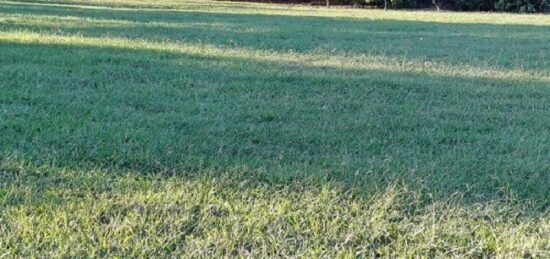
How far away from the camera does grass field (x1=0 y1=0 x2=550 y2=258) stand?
237 cm

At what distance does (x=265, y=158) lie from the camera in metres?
3.28

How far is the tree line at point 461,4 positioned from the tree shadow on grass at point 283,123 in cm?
→ 2313

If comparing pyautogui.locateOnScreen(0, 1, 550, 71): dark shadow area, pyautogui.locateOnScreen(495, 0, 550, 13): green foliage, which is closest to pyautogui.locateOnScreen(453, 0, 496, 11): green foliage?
pyautogui.locateOnScreen(495, 0, 550, 13): green foliage

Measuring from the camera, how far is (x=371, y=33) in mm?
11883

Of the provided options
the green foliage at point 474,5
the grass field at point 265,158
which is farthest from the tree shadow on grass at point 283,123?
the green foliage at point 474,5

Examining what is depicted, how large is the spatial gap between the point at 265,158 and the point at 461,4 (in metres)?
28.1

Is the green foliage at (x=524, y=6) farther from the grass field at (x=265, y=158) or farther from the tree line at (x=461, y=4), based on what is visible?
the grass field at (x=265, y=158)

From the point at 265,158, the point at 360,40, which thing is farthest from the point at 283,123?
the point at 360,40

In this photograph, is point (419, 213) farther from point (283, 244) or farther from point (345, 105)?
point (345, 105)

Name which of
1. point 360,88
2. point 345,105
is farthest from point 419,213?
Answer: point 360,88

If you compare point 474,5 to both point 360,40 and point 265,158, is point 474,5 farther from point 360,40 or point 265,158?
point 265,158

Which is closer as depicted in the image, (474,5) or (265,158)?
(265,158)

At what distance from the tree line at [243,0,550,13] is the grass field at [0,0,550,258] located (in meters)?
22.2

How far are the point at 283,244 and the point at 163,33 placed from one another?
25.6ft
